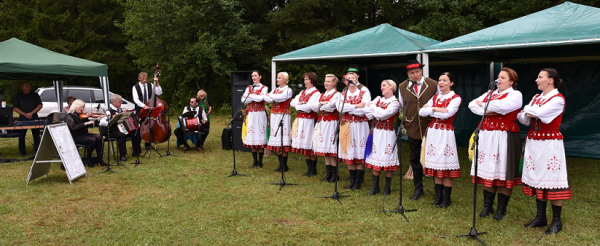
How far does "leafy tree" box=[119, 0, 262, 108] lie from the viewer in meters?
16.2

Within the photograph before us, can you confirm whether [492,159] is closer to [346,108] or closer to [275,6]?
[346,108]

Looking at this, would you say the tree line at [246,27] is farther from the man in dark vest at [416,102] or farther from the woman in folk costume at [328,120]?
the man in dark vest at [416,102]

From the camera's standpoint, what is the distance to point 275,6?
64.6 ft

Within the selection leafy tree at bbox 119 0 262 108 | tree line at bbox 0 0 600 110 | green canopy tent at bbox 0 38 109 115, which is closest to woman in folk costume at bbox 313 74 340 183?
green canopy tent at bbox 0 38 109 115

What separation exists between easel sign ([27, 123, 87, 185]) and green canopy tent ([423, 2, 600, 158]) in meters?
5.19

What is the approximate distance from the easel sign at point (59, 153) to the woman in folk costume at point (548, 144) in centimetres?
557

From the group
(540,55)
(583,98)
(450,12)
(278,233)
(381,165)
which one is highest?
(450,12)

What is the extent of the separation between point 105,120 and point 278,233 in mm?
4896

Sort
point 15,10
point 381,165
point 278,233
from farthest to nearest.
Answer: point 15,10, point 381,165, point 278,233

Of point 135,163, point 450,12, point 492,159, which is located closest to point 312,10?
point 450,12

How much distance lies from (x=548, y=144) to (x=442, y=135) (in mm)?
968

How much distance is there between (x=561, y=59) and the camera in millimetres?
7828

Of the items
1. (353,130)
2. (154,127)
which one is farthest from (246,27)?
(353,130)

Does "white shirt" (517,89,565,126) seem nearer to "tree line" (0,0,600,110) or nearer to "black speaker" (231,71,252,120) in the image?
"black speaker" (231,71,252,120)
